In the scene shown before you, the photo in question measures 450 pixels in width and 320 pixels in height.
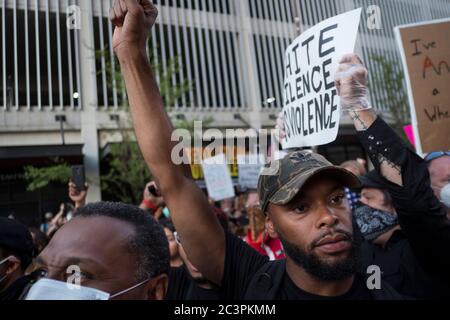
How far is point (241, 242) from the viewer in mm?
1748

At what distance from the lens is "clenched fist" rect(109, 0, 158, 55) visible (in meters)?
1.68

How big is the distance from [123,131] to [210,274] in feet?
36.3

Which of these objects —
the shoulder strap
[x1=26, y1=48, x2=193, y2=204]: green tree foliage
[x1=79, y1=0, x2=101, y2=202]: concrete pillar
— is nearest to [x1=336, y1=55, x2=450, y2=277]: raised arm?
Answer: the shoulder strap

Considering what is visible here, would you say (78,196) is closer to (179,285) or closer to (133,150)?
(179,285)

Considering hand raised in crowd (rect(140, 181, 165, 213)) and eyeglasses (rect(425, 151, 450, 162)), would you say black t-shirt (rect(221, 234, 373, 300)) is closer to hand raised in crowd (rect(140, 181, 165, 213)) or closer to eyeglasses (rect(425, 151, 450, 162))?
eyeglasses (rect(425, 151, 450, 162))

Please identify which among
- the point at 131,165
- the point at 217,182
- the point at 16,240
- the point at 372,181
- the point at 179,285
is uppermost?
the point at 131,165

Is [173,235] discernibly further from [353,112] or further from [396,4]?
[396,4]

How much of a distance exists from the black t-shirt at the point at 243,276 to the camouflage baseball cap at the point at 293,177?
0.22m

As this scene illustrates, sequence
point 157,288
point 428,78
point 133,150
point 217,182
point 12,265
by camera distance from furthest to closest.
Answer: point 133,150 → point 217,182 → point 428,78 → point 12,265 → point 157,288

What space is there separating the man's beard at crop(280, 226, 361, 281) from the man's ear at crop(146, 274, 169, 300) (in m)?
0.51

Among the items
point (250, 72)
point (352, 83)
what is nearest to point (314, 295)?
point (352, 83)

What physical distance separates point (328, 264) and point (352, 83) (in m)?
0.88

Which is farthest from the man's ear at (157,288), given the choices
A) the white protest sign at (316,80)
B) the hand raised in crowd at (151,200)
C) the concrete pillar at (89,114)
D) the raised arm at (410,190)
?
the concrete pillar at (89,114)

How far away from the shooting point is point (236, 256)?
1675 mm
